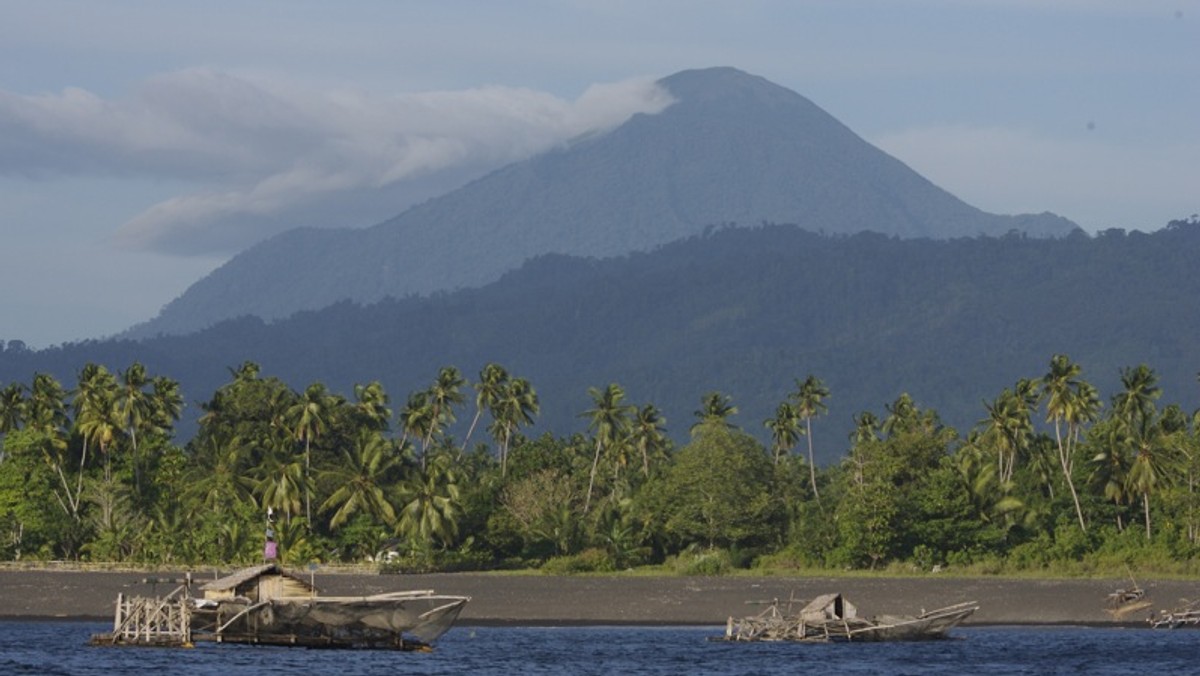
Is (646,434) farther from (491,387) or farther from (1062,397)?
(1062,397)

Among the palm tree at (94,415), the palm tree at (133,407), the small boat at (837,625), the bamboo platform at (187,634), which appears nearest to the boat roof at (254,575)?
the bamboo platform at (187,634)

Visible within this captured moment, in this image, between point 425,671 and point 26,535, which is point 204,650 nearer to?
point 425,671

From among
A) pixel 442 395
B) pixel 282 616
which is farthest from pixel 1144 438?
pixel 282 616

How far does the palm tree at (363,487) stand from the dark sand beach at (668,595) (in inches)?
667

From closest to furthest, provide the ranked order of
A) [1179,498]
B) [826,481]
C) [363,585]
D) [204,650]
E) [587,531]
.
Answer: [204,650]
[363,585]
[1179,498]
[587,531]
[826,481]

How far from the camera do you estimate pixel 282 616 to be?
86.8 m

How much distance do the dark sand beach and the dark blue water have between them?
6.40 m

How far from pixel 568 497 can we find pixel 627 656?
202 feet

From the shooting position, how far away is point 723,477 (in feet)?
455

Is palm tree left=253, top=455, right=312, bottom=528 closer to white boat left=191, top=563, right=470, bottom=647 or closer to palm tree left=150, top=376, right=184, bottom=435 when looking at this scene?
palm tree left=150, top=376, right=184, bottom=435

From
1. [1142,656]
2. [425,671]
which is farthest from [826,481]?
[425,671]

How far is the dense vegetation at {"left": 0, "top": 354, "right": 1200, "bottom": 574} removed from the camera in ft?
428

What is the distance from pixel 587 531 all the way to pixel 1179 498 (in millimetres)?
39048

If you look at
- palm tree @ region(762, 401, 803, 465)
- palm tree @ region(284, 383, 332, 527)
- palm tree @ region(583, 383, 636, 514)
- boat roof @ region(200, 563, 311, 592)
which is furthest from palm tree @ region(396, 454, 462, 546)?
palm tree @ region(762, 401, 803, 465)
